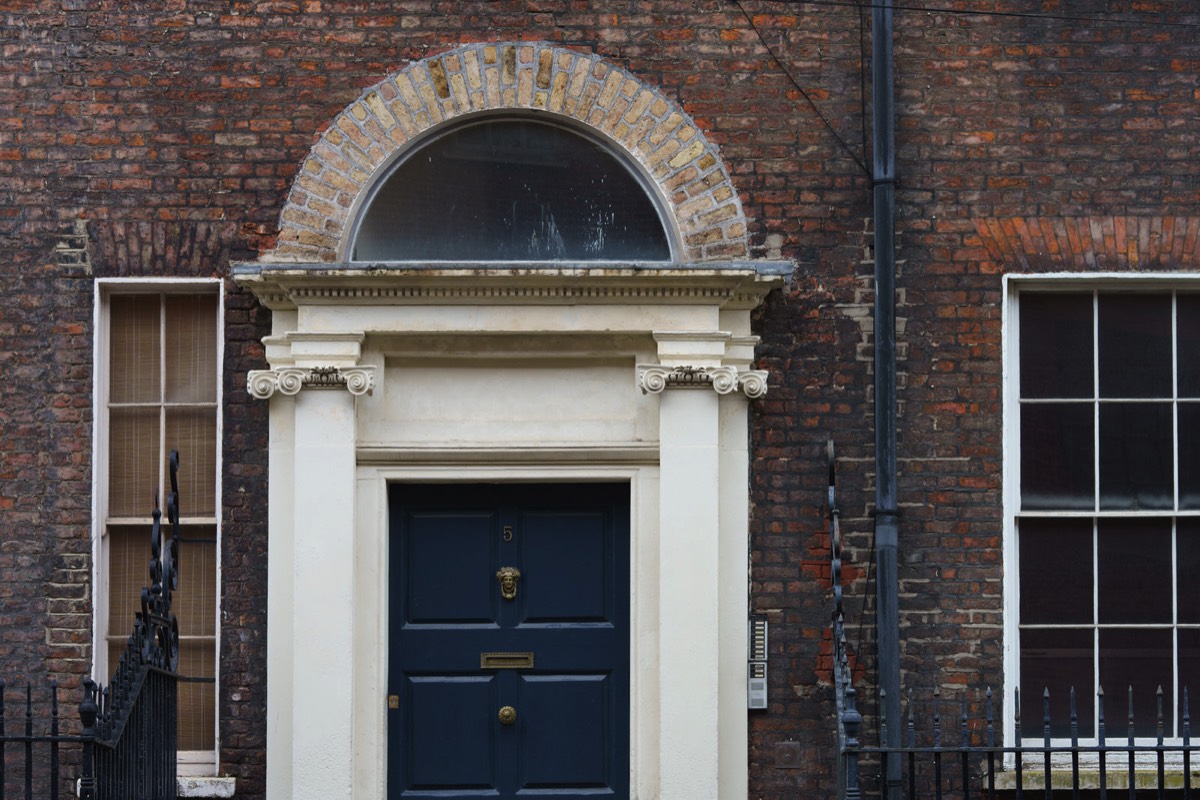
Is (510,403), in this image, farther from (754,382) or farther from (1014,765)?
(1014,765)

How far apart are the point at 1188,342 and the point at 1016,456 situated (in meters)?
1.05

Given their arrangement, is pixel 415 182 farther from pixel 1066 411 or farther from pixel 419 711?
pixel 1066 411

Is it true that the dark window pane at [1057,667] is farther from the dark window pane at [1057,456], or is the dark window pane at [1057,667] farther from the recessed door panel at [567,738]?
the recessed door panel at [567,738]

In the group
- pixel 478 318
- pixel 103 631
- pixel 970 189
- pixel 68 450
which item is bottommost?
pixel 103 631

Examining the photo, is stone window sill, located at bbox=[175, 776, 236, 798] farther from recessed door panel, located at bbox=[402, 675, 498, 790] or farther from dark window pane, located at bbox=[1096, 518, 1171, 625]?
dark window pane, located at bbox=[1096, 518, 1171, 625]

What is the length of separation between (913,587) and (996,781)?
99 cm

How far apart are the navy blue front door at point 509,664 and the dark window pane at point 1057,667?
2.00 m

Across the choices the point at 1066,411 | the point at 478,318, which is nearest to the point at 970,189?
the point at 1066,411

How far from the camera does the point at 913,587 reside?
7246 mm

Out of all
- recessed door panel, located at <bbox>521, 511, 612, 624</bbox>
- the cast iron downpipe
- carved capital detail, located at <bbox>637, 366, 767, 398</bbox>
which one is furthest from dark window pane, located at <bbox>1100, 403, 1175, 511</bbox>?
recessed door panel, located at <bbox>521, 511, 612, 624</bbox>

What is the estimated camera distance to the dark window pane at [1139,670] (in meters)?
7.32

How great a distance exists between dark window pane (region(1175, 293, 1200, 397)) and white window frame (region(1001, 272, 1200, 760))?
0.17 feet

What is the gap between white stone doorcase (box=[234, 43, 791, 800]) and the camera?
278 inches

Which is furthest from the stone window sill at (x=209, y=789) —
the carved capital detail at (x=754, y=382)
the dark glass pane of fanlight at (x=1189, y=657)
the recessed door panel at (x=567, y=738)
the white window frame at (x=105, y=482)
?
the dark glass pane of fanlight at (x=1189, y=657)
